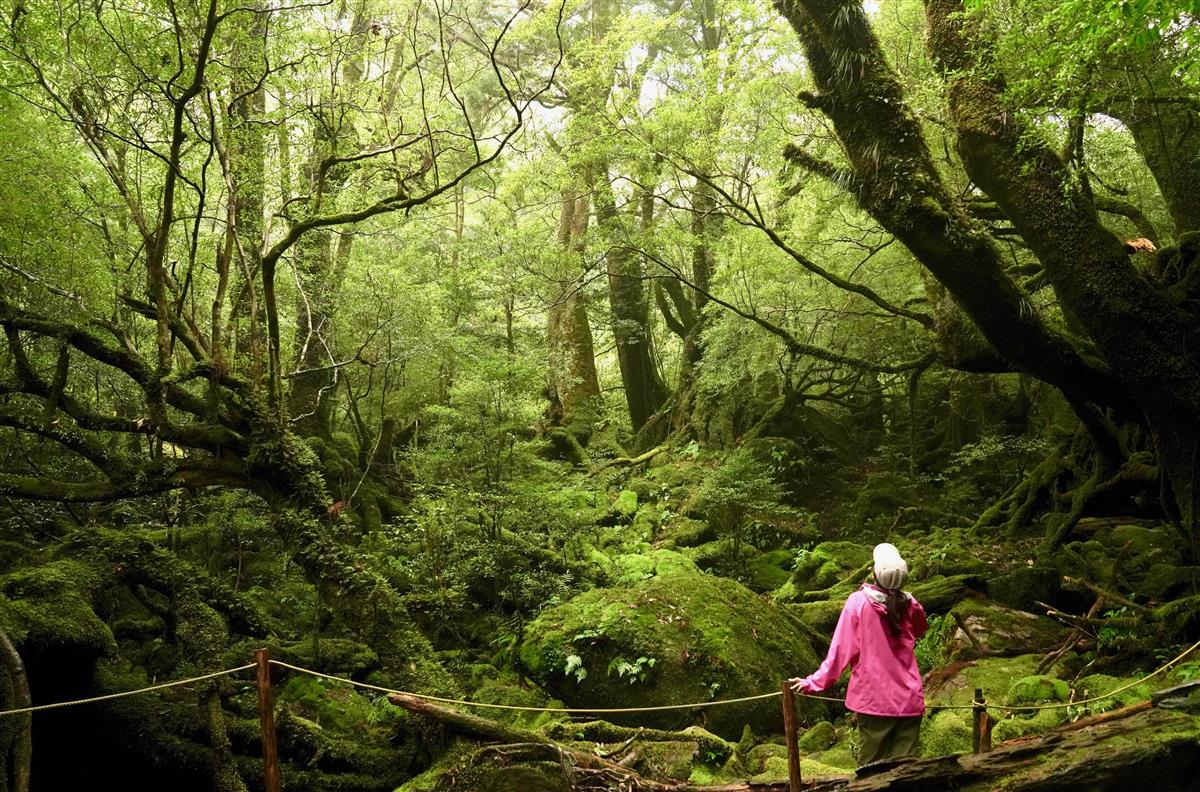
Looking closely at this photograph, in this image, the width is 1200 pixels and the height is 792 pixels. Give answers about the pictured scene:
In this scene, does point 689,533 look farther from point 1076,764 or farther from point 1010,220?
point 1076,764

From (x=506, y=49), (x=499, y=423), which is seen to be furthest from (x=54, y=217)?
(x=506, y=49)

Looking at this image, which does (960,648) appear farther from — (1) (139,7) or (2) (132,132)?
(1) (139,7)

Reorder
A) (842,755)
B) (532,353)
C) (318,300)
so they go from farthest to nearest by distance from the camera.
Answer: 1. (532,353)
2. (318,300)
3. (842,755)

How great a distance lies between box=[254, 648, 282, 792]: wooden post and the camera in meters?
3.64

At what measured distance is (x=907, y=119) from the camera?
6793 mm

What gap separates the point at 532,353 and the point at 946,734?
37.0 ft

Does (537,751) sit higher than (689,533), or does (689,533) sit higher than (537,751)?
(689,533)

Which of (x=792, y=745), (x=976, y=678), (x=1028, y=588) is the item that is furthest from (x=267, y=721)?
(x=1028, y=588)

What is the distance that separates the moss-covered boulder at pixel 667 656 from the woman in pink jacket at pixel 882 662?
81.8 inches

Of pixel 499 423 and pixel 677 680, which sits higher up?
pixel 499 423

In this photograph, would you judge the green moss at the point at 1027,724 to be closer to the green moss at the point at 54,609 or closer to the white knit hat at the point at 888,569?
the white knit hat at the point at 888,569

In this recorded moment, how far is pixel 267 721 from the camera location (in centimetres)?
366

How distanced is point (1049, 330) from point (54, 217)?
10994 millimetres

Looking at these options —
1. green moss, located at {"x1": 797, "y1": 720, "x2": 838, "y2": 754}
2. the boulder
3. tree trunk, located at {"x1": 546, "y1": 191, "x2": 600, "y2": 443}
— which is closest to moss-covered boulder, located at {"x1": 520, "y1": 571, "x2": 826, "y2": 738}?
the boulder
